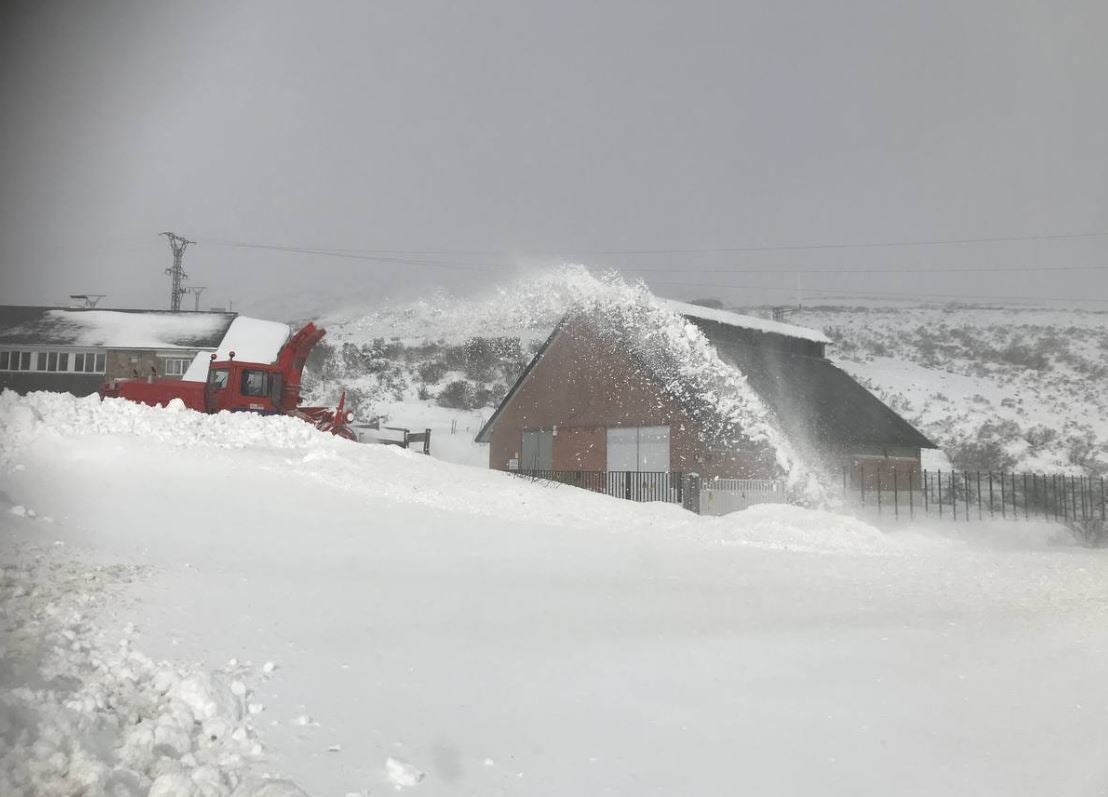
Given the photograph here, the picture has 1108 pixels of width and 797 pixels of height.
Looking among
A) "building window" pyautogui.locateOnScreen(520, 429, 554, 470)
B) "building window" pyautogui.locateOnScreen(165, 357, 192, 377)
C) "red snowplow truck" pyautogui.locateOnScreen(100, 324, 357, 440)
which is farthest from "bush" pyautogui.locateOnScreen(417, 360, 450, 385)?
"red snowplow truck" pyautogui.locateOnScreen(100, 324, 357, 440)

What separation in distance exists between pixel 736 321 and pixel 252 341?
21.7m

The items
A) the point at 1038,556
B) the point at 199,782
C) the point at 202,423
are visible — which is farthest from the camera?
the point at 202,423

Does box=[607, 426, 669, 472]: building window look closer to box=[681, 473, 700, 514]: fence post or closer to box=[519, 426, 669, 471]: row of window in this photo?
box=[519, 426, 669, 471]: row of window

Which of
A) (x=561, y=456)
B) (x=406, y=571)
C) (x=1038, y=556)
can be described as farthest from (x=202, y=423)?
(x=1038, y=556)

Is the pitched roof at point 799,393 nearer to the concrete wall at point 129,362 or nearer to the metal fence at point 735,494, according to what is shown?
the metal fence at point 735,494

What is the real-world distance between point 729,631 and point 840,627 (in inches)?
50.0

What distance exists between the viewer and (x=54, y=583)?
6.36 m

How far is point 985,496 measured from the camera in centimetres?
2783

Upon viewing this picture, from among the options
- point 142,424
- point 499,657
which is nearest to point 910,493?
point 142,424

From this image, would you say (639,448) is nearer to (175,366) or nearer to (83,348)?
(175,366)

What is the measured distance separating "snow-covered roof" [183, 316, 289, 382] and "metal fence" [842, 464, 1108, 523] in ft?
80.5

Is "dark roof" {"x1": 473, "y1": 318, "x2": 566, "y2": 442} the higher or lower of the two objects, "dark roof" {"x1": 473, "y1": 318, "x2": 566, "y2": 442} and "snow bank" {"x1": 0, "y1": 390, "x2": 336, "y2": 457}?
the higher

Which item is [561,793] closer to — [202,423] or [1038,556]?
[1038,556]

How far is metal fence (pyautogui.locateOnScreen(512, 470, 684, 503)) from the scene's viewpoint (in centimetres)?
2048
